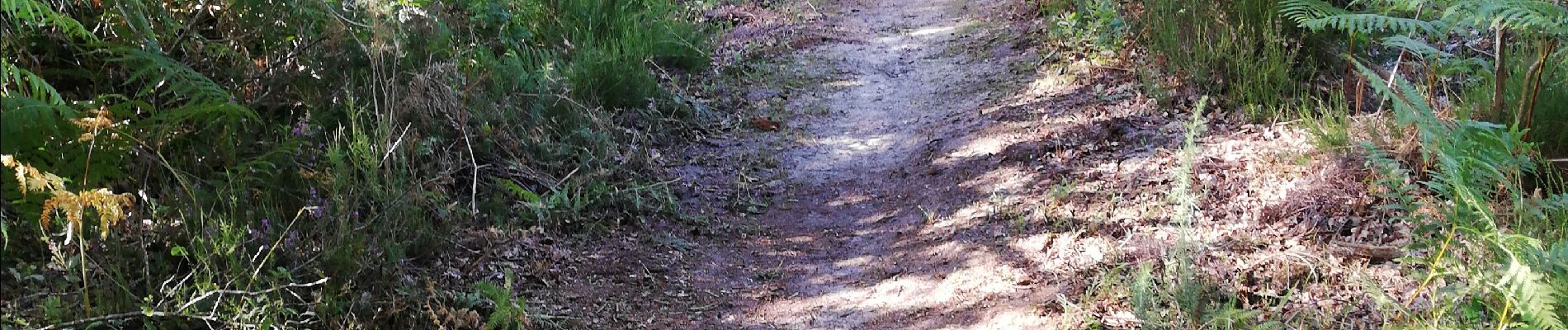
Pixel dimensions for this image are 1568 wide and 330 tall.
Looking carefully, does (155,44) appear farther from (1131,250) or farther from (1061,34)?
(1061,34)

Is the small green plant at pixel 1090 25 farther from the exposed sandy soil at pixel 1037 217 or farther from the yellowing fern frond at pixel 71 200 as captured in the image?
the yellowing fern frond at pixel 71 200

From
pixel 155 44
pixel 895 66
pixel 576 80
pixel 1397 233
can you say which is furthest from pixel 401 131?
pixel 895 66

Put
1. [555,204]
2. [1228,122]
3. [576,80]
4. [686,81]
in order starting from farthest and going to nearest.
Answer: [686,81], [576,80], [1228,122], [555,204]

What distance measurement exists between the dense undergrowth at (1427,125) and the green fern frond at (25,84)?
10.7 ft

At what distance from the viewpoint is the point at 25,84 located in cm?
354

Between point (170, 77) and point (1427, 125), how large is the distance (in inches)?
169

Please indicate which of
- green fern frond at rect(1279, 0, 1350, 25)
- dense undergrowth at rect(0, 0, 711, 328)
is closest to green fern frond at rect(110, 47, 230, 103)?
dense undergrowth at rect(0, 0, 711, 328)

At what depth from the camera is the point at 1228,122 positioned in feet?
17.1

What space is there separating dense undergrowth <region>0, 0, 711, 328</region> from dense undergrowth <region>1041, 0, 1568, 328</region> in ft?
8.40

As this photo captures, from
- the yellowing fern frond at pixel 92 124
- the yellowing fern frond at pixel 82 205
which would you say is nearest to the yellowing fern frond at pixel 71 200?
the yellowing fern frond at pixel 82 205

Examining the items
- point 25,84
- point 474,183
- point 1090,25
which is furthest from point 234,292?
point 1090,25

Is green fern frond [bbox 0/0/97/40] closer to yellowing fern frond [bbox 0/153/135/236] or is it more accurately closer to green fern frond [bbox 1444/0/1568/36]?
yellowing fern frond [bbox 0/153/135/236]

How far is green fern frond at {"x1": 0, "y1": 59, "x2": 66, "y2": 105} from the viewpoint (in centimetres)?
295

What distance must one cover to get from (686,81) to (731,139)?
985 mm
